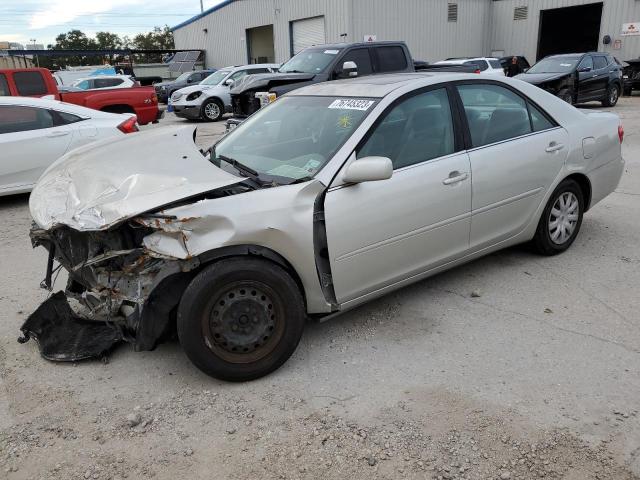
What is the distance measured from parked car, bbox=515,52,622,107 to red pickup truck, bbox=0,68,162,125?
10.3 meters

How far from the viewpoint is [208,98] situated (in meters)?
17.5

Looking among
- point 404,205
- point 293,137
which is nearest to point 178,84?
point 293,137

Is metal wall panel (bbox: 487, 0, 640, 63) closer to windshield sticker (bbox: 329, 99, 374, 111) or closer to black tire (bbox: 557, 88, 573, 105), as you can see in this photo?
black tire (bbox: 557, 88, 573, 105)

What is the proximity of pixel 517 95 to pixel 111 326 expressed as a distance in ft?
11.4

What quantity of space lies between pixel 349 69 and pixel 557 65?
8823 mm

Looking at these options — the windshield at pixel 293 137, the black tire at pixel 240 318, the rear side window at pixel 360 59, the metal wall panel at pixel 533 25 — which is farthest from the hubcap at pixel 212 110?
the metal wall panel at pixel 533 25

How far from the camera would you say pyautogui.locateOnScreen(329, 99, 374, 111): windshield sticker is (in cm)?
363

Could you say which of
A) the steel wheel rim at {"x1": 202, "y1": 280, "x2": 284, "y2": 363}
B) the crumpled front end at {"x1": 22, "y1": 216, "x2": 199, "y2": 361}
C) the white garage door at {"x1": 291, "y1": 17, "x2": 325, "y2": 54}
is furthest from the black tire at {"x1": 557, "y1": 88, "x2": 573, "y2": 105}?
the crumpled front end at {"x1": 22, "y1": 216, "x2": 199, "y2": 361}

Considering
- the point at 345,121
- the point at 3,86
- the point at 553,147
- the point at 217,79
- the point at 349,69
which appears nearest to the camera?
the point at 345,121

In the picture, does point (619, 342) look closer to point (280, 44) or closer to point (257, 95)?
point (257, 95)

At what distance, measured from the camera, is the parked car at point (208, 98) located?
57.3 feet

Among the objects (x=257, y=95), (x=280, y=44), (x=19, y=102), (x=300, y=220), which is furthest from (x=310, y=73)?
(x=280, y=44)

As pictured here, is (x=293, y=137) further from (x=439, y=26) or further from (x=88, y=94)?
(x=439, y=26)

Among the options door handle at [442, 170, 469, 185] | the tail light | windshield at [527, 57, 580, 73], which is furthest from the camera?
windshield at [527, 57, 580, 73]
